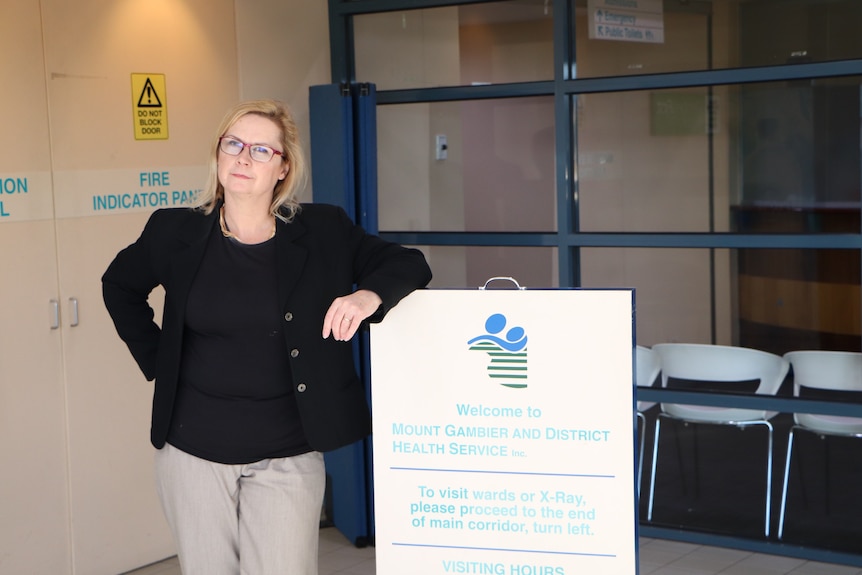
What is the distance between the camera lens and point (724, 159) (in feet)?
19.6

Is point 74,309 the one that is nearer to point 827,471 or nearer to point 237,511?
point 237,511

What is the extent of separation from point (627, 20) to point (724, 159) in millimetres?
1399

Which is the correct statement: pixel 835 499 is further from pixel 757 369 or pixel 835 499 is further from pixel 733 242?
pixel 733 242

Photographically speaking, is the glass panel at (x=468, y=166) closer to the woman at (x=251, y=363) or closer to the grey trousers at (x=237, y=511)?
the woman at (x=251, y=363)

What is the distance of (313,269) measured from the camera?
2605mm

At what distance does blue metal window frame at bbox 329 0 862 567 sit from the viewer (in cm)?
437

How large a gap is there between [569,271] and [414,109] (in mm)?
1080

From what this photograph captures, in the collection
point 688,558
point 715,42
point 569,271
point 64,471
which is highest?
point 715,42

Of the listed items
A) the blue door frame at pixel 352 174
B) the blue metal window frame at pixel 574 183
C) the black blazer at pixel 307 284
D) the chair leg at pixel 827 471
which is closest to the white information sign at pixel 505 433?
the black blazer at pixel 307 284

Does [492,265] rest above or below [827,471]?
above

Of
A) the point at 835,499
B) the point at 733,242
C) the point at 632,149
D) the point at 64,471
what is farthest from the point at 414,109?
the point at 835,499

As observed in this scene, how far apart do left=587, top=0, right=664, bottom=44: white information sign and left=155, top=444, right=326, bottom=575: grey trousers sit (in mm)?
2859

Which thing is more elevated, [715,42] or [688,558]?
[715,42]

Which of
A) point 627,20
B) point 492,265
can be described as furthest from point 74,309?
point 627,20
